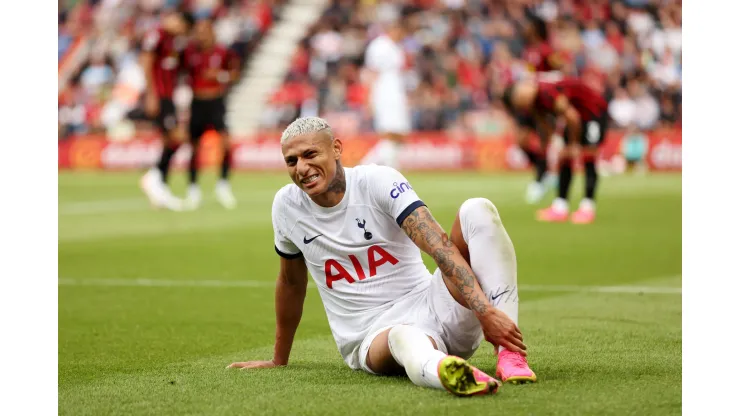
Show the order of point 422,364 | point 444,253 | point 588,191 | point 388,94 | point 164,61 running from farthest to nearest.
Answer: point 388,94 → point 164,61 → point 588,191 → point 444,253 → point 422,364

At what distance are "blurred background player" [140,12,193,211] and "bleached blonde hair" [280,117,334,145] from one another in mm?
10024

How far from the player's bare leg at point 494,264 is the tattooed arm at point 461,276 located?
0.05m

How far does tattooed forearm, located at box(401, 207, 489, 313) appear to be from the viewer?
3982mm

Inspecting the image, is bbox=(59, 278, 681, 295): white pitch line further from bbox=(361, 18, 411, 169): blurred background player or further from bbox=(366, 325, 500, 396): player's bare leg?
bbox=(361, 18, 411, 169): blurred background player

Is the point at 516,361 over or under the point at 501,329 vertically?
under

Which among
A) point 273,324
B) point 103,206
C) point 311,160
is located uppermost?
point 311,160

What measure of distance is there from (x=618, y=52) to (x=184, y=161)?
955 cm

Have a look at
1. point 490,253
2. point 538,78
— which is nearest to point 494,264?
point 490,253

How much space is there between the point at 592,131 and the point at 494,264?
347 inches

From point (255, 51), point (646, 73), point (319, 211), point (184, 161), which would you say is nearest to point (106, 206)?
point (184, 161)

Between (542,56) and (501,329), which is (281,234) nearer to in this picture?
(501,329)

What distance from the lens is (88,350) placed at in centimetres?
539

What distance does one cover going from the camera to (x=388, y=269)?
437 cm

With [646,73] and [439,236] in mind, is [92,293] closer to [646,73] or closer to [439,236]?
[439,236]
